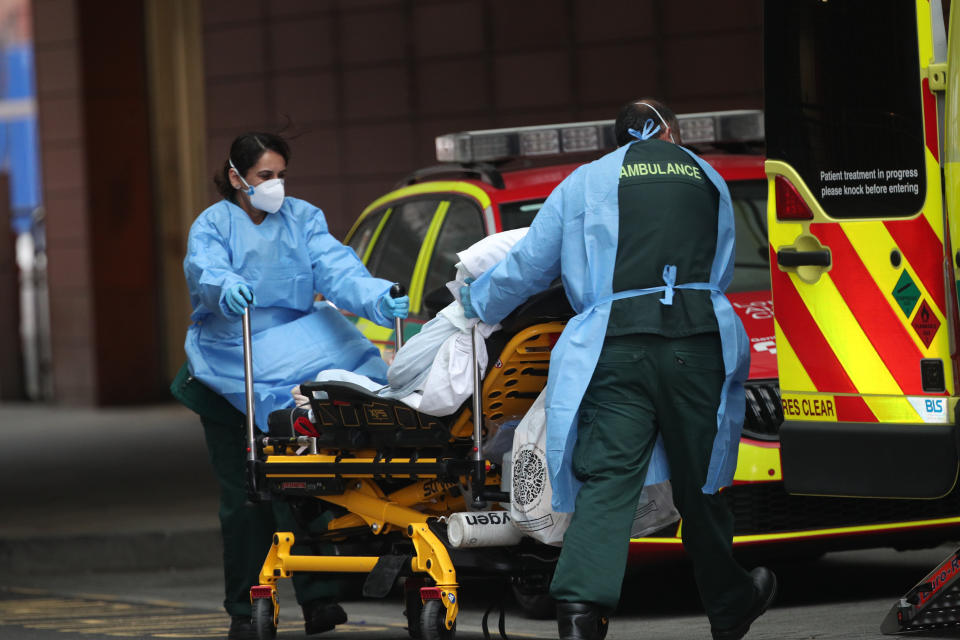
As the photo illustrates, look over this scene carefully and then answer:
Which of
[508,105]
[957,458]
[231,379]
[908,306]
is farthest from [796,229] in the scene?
[508,105]

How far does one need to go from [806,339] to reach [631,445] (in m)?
0.81

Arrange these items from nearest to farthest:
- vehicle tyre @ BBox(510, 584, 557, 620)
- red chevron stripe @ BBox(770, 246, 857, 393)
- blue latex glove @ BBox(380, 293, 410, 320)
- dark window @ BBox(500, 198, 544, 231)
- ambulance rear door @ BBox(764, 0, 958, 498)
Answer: ambulance rear door @ BBox(764, 0, 958, 498) → red chevron stripe @ BBox(770, 246, 857, 393) → blue latex glove @ BBox(380, 293, 410, 320) → vehicle tyre @ BBox(510, 584, 557, 620) → dark window @ BBox(500, 198, 544, 231)

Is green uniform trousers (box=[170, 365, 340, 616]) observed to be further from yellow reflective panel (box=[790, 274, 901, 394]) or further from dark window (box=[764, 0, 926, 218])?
dark window (box=[764, 0, 926, 218])

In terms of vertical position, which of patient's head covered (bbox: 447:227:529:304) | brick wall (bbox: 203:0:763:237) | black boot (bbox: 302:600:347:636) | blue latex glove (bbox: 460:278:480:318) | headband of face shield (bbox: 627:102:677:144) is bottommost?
black boot (bbox: 302:600:347:636)

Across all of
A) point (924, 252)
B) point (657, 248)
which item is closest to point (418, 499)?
point (657, 248)

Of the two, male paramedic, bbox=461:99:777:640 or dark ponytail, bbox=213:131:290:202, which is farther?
dark ponytail, bbox=213:131:290:202

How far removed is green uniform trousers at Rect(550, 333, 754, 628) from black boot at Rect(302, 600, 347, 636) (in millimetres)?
1602

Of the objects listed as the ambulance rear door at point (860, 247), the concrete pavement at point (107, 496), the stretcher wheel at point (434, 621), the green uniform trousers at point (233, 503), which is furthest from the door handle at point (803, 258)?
the concrete pavement at point (107, 496)

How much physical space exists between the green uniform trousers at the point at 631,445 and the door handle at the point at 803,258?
0.49m

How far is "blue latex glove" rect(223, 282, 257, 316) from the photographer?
638cm

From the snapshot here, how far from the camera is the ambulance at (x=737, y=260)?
675cm

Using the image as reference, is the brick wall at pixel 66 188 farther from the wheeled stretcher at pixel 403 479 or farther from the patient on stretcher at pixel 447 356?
the patient on stretcher at pixel 447 356

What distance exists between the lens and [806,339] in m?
5.90

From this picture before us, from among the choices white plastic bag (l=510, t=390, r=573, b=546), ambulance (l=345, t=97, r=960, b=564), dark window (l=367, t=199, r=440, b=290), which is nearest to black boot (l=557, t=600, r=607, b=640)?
white plastic bag (l=510, t=390, r=573, b=546)
